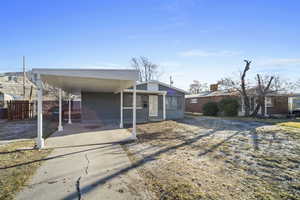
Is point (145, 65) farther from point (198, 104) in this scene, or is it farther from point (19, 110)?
point (19, 110)

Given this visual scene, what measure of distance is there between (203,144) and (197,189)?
343 centimetres

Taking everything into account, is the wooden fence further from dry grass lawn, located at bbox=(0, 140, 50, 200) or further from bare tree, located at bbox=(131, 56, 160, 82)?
bare tree, located at bbox=(131, 56, 160, 82)

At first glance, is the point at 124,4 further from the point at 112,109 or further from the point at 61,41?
the point at 112,109

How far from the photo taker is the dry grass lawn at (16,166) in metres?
2.80

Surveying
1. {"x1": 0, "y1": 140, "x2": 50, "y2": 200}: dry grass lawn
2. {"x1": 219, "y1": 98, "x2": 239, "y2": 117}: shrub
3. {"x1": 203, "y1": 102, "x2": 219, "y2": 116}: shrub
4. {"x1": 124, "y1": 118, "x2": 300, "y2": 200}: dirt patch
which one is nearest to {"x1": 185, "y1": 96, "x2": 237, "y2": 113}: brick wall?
{"x1": 203, "y1": 102, "x2": 219, "y2": 116}: shrub

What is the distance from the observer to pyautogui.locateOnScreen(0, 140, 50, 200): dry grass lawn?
2796 mm

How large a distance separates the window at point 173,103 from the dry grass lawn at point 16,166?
11.6 m

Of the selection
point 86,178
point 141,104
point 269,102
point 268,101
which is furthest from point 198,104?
point 86,178

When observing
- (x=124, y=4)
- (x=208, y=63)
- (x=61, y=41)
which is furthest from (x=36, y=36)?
(x=208, y=63)

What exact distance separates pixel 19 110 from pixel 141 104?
1163 centimetres

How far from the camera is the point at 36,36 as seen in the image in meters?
A: 9.91

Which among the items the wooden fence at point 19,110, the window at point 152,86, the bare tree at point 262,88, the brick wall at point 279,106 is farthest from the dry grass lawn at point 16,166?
the brick wall at point 279,106

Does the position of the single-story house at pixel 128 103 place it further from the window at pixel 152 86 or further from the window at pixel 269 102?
the window at pixel 269 102

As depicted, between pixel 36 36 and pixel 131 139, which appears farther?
pixel 36 36
